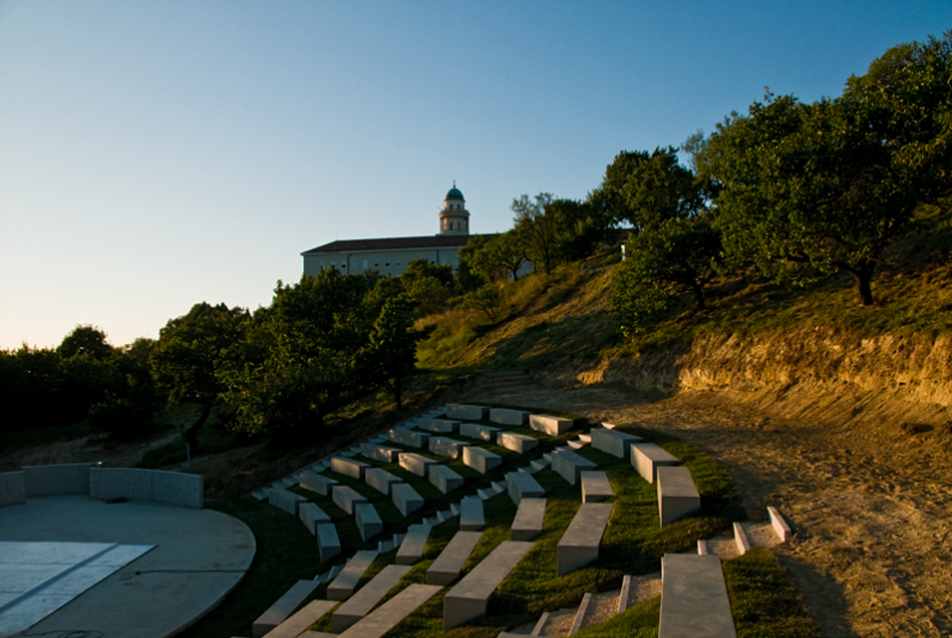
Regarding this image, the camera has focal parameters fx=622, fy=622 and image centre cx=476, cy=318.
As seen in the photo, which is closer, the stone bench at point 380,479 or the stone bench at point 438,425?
the stone bench at point 380,479

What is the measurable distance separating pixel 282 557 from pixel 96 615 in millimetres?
3493

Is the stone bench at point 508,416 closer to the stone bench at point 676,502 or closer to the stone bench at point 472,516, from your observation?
the stone bench at point 472,516

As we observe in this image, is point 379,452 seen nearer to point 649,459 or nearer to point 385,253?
point 649,459

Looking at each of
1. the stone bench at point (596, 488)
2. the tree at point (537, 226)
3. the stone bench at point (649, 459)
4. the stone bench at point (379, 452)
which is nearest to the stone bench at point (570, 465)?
the stone bench at point (596, 488)

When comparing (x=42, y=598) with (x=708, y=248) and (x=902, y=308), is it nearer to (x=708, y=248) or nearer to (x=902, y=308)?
(x=902, y=308)

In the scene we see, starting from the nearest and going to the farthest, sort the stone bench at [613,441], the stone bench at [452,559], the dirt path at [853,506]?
the dirt path at [853,506]
the stone bench at [452,559]
the stone bench at [613,441]

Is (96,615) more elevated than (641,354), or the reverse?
(641,354)

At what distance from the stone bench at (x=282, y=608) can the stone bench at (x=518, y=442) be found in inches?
210

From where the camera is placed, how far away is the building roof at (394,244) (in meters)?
90.9

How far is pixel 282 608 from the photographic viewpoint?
9.54 m

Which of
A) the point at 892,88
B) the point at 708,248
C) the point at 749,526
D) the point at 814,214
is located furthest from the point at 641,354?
the point at 749,526

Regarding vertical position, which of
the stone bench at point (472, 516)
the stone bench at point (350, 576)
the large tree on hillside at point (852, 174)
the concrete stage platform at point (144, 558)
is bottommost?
the concrete stage platform at point (144, 558)

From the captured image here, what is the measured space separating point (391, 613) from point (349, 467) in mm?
9603

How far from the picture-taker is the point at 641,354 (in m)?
18.9
